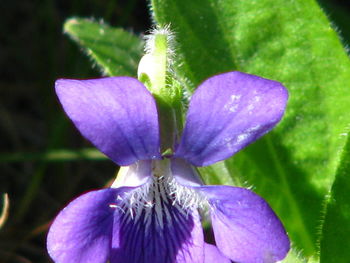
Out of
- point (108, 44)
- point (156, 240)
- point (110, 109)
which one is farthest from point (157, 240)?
point (108, 44)

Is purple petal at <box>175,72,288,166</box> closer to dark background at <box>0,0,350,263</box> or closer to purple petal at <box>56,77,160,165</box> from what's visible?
purple petal at <box>56,77,160,165</box>

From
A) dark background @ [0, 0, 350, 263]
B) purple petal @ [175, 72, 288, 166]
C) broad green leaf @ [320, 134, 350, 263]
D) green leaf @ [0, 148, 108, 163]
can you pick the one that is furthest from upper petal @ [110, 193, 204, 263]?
green leaf @ [0, 148, 108, 163]

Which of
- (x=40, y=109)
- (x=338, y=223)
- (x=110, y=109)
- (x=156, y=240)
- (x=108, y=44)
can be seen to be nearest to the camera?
(x=110, y=109)

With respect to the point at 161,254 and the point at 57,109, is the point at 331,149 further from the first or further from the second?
the point at 57,109

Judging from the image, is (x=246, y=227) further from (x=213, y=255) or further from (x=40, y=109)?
(x=40, y=109)

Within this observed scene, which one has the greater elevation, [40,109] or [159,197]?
[40,109]

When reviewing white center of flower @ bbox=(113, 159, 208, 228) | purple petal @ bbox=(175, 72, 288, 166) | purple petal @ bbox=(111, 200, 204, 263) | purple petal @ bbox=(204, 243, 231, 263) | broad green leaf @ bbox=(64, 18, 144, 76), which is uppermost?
broad green leaf @ bbox=(64, 18, 144, 76)

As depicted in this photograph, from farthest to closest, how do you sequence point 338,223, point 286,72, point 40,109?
point 40,109 < point 286,72 < point 338,223

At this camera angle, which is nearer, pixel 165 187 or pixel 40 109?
pixel 165 187

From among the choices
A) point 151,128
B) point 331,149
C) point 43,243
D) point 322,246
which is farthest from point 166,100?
point 43,243
